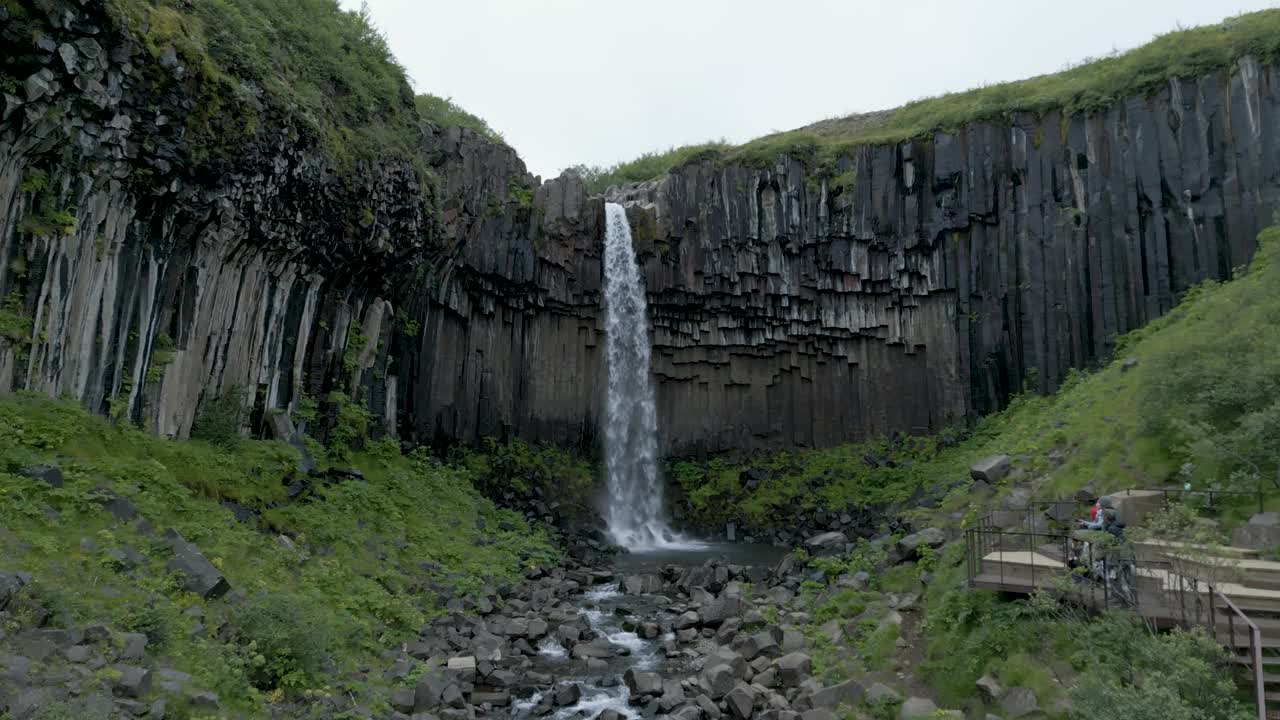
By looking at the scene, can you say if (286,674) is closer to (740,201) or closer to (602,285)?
(602,285)

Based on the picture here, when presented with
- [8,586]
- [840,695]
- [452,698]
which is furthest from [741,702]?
[8,586]

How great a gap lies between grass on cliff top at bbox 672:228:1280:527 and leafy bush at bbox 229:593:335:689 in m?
13.0

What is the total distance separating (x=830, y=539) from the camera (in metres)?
22.9

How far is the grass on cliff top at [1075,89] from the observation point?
998 inches

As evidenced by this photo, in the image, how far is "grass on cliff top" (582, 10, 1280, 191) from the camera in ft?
83.1

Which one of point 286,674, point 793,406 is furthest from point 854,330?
point 286,674

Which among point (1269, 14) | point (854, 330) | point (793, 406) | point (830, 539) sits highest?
point (1269, 14)

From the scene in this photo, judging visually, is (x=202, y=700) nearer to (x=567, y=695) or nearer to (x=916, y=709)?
(x=567, y=695)

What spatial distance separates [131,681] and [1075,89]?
105 feet

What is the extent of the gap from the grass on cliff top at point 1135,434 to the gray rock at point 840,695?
6.16 m

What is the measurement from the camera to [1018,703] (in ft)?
30.4

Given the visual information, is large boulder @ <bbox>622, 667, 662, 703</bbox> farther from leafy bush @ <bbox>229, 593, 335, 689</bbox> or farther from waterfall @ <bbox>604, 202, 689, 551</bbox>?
waterfall @ <bbox>604, 202, 689, 551</bbox>

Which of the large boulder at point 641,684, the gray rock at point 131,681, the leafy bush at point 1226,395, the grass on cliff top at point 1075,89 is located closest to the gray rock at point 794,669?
the large boulder at point 641,684

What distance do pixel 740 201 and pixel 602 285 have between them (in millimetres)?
6954
